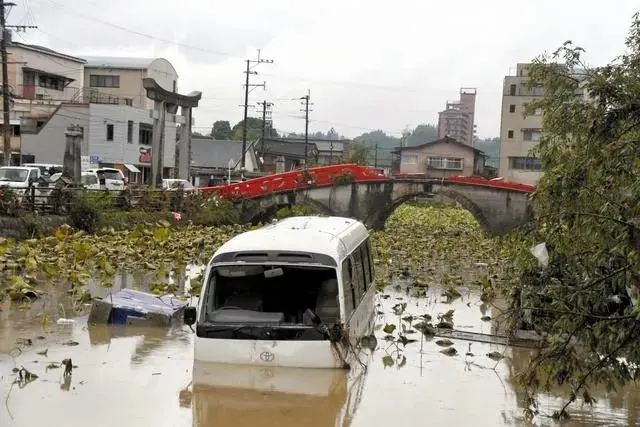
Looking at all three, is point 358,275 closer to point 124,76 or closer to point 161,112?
point 161,112

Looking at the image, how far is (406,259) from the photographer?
2834 cm

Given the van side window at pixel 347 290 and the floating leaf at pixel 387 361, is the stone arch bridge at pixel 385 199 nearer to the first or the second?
the floating leaf at pixel 387 361

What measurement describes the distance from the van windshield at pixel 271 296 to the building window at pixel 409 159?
226 feet

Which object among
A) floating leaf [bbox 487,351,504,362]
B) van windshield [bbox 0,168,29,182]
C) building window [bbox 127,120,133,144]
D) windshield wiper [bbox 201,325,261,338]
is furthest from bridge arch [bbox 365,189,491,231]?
windshield wiper [bbox 201,325,261,338]

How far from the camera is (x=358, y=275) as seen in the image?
12.9 m

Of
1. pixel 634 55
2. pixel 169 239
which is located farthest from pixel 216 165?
pixel 634 55

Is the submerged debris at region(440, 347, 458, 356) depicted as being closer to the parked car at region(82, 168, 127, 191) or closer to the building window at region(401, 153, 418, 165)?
the parked car at region(82, 168, 127, 191)

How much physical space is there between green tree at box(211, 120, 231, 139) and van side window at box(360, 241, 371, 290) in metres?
108

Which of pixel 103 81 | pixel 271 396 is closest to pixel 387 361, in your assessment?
pixel 271 396

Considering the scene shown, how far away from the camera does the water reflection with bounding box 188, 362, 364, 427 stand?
8977mm

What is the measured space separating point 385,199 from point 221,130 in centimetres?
8898

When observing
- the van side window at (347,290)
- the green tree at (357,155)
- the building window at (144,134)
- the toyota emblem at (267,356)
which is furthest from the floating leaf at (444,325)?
the green tree at (357,155)

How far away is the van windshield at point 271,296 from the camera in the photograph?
10.1m

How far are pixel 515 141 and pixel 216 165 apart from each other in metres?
26.2
